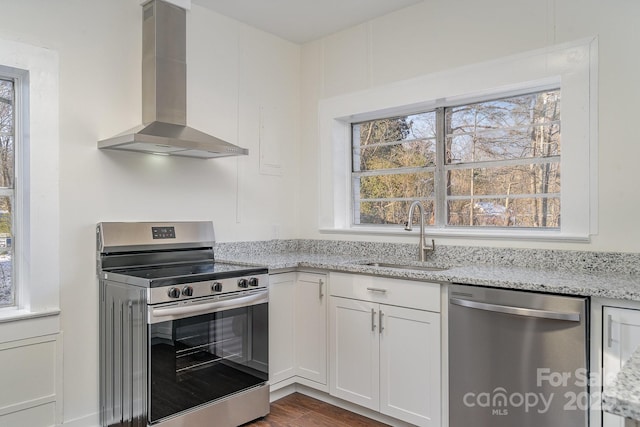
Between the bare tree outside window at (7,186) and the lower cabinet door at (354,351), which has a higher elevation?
the bare tree outside window at (7,186)

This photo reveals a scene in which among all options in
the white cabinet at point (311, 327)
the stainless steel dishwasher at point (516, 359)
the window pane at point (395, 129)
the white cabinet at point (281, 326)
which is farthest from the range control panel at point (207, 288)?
the window pane at point (395, 129)

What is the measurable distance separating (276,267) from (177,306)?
75 cm

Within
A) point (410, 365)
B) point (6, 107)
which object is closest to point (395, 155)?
point (410, 365)

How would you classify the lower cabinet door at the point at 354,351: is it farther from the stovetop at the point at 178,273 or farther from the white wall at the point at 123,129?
the white wall at the point at 123,129

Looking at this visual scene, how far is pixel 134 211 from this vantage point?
279 cm

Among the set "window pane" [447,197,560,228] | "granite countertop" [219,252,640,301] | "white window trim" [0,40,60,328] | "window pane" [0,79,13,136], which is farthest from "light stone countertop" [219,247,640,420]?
"window pane" [0,79,13,136]

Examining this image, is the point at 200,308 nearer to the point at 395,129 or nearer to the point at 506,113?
the point at 395,129

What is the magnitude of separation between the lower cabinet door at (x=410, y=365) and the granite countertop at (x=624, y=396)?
1565mm

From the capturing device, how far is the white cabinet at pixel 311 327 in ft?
9.57

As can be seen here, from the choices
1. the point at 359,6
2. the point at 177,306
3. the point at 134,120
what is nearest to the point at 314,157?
the point at 359,6

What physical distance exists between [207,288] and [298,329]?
0.90 metres

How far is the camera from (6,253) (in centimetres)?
239

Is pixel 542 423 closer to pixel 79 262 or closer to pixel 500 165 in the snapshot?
pixel 500 165

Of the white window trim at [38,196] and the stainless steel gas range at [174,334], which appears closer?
the stainless steel gas range at [174,334]
